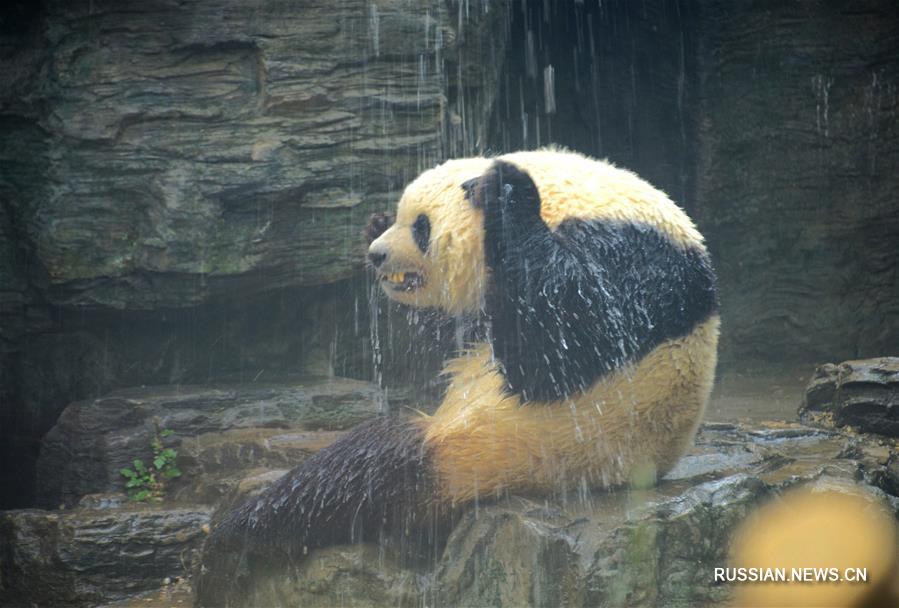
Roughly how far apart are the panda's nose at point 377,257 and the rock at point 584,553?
121 cm

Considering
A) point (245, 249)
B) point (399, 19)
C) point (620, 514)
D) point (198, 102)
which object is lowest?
point (620, 514)

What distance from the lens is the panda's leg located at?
12.9 ft

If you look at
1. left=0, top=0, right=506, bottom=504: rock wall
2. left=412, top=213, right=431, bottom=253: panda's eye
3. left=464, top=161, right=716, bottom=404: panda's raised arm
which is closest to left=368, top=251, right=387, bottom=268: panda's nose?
left=412, top=213, right=431, bottom=253: panda's eye

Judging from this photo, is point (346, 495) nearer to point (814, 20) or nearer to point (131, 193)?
point (131, 193)

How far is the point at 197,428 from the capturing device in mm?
6020

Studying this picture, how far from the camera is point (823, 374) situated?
6.08 metres

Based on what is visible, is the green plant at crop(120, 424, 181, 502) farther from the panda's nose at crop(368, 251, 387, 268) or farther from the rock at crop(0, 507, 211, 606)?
the panda's nose at crop(368, 251, 387, 268)

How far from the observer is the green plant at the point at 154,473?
569 centimetres

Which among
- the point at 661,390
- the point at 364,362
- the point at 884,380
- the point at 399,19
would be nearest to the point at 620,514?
the point at 661,390

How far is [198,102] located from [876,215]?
5867mm

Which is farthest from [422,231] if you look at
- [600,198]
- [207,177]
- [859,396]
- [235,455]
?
[859,396]

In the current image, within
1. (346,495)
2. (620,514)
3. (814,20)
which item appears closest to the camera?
(620,514)

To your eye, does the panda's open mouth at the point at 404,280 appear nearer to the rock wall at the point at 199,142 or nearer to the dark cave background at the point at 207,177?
the dark cave background at the point at 207,177

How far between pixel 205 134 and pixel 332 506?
329 cm
